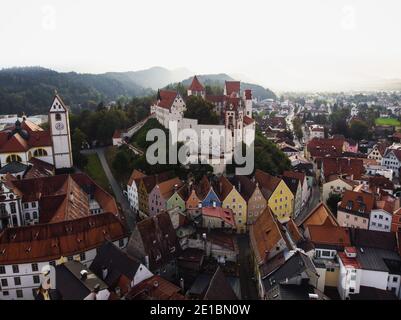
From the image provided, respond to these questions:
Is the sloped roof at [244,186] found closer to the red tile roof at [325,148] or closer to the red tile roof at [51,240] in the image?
the red tile roof at [51,240]

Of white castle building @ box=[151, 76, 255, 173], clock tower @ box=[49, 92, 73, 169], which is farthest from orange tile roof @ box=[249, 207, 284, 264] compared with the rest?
clock tower @ box=[49, 92, 73, 169]

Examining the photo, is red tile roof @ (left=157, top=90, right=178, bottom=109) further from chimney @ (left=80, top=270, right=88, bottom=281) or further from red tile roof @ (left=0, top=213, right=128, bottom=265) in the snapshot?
chimney @ (left=80, top=270, right=88, bottom=281)

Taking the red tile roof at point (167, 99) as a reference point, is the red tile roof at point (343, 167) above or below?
below

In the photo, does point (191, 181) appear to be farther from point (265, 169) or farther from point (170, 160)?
point (265, 169)

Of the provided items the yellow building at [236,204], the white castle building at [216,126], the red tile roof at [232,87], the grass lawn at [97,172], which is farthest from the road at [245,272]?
the red tile roof at [232,87]

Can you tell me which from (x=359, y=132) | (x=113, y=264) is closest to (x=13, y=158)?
(x=113, y=264)

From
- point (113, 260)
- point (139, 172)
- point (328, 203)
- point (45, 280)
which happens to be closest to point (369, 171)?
point (328, 203)

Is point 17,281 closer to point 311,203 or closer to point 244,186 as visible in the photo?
point 244,186
